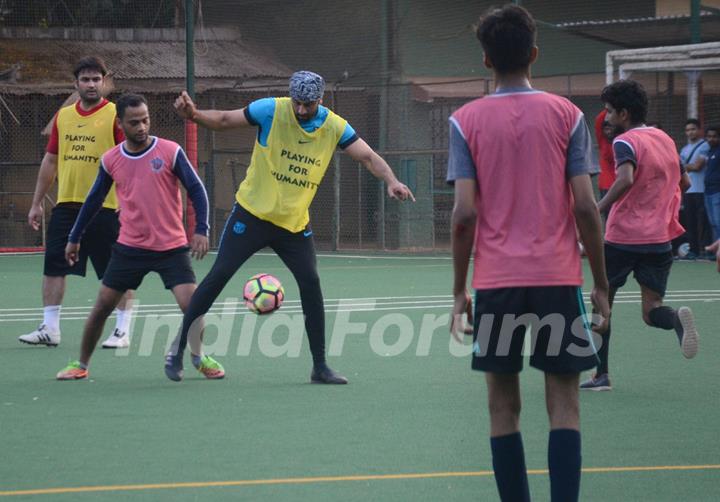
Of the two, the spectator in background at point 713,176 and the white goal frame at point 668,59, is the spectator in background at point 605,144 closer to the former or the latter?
the spectator in background at point 713,176

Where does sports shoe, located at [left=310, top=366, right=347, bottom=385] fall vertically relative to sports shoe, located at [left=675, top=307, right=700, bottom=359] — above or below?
below

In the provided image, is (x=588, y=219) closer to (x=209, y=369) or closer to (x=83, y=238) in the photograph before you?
(x=209, y=369)

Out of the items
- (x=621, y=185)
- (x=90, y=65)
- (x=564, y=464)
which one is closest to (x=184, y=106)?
(x=90, y=65)

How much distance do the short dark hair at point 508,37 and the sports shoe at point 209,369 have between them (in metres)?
4.76

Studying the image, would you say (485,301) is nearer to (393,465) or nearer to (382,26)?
(393,465)

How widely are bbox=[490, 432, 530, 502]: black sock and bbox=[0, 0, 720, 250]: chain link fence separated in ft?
56.4

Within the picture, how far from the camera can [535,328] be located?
5.18 meters

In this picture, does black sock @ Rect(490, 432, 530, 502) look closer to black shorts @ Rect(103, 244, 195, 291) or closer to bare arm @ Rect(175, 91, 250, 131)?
bare arm @ Rect(175, 91, 250, 131)

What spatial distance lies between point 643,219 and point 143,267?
10.9 ft

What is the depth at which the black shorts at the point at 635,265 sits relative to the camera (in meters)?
8.82

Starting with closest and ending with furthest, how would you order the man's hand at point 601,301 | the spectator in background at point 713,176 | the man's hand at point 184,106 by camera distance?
1. the man's hand at point 601,301
2. the man's hand at point 184,106
3. the spectator in background at point 713,176

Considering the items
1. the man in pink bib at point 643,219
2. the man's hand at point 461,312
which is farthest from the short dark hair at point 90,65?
the man's hand at point 461,312

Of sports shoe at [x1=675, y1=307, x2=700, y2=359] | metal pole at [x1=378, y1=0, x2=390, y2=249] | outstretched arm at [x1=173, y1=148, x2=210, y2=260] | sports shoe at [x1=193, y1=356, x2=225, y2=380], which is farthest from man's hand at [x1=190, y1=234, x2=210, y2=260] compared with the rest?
metal pole at [x1=378, y1=0, x2=390, y2=249]

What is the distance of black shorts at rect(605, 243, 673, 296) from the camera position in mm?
8820
